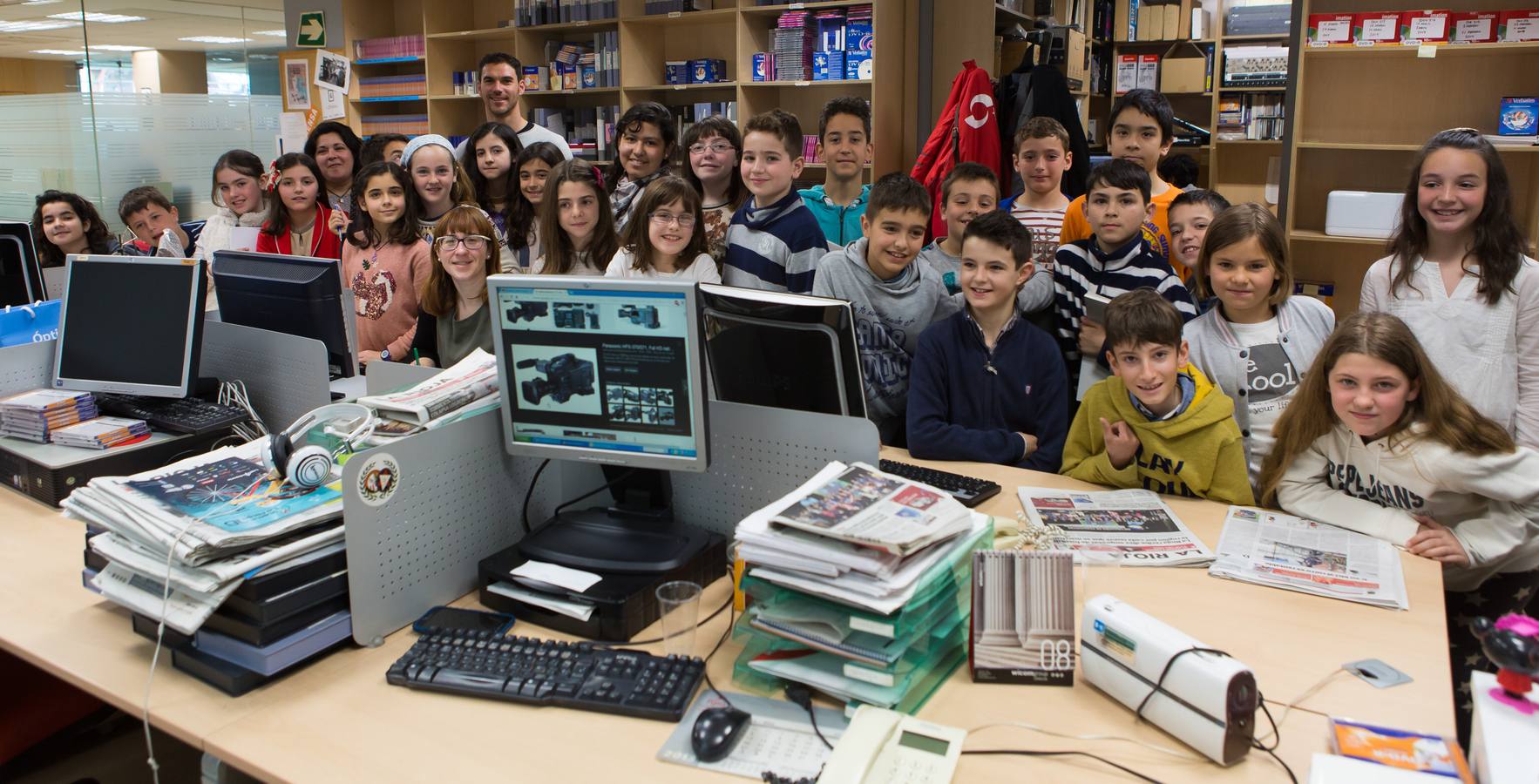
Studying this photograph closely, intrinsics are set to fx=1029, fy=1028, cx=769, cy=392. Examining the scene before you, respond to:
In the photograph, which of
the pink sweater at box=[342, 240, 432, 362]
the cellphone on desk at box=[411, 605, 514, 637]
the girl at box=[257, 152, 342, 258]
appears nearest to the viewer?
the cellphone on desk at box=[411, 605, 514, 637]

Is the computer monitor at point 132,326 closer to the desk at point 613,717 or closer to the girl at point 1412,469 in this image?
the desk at point 613,717

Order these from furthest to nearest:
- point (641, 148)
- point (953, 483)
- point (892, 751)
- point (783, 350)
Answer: point (641, 148) → point (953, 483) → point (783, 350) → point (892, 751)

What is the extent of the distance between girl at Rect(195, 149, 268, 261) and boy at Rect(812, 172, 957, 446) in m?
2.90

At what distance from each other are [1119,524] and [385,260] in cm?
280

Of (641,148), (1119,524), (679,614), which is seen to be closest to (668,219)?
(641,148)

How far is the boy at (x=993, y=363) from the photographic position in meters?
2.78

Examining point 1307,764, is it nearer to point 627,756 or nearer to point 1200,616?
point 1200,616

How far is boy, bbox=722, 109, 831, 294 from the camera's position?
3.42 metres

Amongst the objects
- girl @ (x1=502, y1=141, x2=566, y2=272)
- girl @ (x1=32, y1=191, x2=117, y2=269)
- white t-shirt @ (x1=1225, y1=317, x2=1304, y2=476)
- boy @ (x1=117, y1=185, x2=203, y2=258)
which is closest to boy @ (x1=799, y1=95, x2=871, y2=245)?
girl @ (x1=502, y1=141, x2=566, y2=272)

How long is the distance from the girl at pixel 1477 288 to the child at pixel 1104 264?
0.65 meters

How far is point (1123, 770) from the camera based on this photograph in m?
1.36

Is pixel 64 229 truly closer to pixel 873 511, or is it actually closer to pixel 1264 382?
pixel 873 511

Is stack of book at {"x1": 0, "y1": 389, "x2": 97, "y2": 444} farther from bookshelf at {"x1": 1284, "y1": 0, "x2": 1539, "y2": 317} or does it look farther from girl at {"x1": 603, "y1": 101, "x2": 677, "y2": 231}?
bookshelf at {"x1": 1284, "y1": 0, "x2": 1539, "y2": 317}

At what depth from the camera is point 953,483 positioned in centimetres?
232
